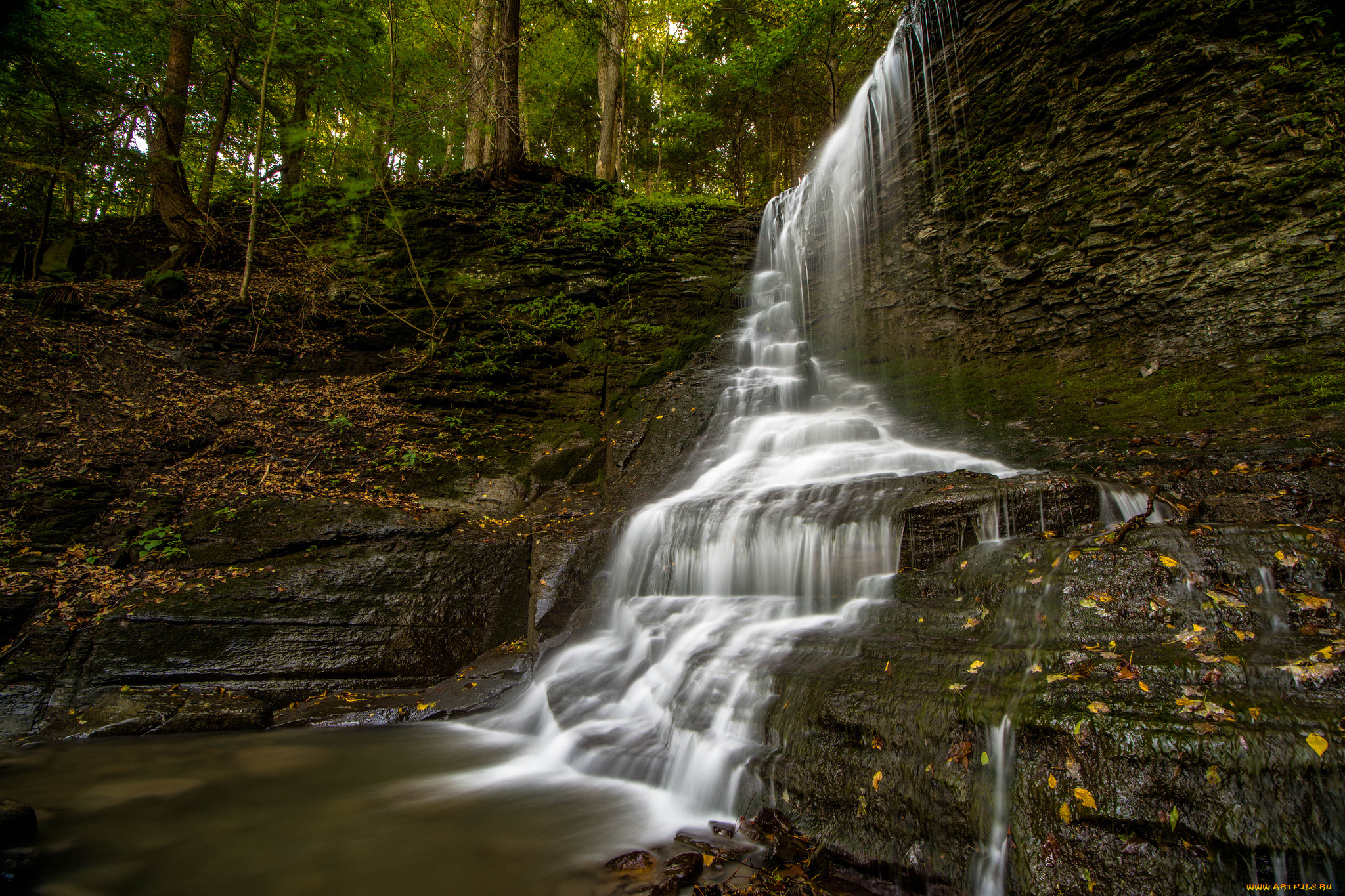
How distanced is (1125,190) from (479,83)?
10290 millimetres

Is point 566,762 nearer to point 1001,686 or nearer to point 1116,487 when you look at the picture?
point 1001,686

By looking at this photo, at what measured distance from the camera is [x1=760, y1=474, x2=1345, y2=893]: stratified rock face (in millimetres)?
2262

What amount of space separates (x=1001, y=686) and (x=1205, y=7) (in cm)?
864

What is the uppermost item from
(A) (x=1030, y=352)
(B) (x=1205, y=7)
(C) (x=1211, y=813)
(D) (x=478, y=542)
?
(B) (x=1205, y=7)

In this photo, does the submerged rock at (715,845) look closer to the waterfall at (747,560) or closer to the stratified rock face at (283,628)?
the waterfall at (747,560)

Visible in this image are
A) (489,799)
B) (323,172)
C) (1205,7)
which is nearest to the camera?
(489,799)

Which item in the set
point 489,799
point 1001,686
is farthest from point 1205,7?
point 489,799

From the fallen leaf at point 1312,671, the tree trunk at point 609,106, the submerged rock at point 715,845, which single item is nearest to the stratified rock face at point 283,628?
the submerged rock at point 715,845

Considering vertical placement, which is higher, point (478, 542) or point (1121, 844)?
point (478, 542)

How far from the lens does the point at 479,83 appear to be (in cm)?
1066

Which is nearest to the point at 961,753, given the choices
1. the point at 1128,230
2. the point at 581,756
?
the point at 581,756

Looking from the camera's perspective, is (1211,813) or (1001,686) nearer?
(1211,813)

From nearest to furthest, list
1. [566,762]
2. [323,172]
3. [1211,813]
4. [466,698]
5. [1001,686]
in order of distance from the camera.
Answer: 1. [1211,813]
2. [1001,686]
3. [566,762]
4. [466,698]
5. [323,172]

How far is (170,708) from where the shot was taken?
5062 millimetres
